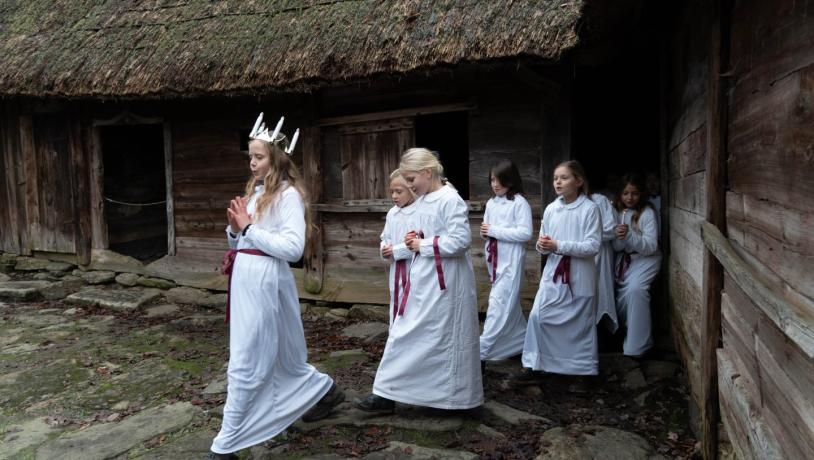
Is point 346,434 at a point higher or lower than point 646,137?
lower

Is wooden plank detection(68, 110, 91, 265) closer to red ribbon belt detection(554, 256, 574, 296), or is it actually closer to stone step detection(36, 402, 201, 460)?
stone step detection(36, 402, 201, 460)

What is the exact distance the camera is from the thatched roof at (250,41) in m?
5.43

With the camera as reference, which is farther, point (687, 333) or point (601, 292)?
point (601, 292)

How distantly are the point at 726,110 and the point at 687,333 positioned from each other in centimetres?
195

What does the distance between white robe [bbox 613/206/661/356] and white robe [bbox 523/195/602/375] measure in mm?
622

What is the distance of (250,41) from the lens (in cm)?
684

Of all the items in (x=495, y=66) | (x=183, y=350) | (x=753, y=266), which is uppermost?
(x=495, y=66)

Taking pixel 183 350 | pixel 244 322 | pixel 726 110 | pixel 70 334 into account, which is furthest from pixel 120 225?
pixel 726 110

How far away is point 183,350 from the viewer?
573 centimetres

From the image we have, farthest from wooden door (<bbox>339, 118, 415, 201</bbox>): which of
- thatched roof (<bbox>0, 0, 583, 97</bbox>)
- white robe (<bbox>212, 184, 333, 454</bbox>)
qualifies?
white robe (<bbox>212, 184, 333, 454</bbox>)

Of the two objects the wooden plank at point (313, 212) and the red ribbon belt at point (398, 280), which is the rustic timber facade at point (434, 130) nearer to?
the wooden plank at point (313, 212)

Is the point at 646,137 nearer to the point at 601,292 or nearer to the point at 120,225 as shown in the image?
the point at 601,292

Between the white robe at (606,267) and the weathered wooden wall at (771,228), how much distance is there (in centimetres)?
217

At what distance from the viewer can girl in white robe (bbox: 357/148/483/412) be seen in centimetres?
371
